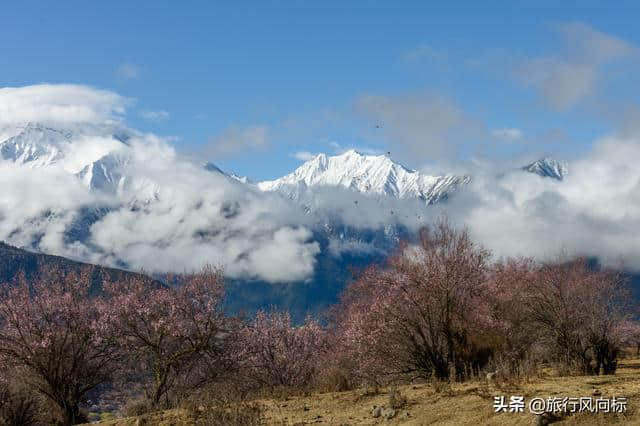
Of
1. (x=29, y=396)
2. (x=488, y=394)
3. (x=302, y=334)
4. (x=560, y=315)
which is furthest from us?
(x=302, y=334)

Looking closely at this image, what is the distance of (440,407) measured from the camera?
14.7 m

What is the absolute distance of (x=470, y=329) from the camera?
2355cm

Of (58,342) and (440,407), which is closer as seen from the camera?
(440,407)

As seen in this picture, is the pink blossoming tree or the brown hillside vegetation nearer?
the brown hillside vegetation

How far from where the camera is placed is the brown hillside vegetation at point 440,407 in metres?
12.7

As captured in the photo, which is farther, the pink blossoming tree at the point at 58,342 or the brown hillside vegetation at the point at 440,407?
the pink blossoming tree at the point at 58,342

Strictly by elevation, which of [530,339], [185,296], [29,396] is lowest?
[29,396]

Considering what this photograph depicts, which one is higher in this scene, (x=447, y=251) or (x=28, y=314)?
(x=447, y=251)

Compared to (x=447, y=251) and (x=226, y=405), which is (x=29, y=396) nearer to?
(x=226, y=405)

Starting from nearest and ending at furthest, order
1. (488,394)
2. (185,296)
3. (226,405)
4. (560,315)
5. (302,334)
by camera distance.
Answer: (488,394), (226,405), (560,315), (185,296), (302,334)

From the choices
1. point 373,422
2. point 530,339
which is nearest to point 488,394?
point 373,422

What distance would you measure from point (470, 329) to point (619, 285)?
20.6 metres

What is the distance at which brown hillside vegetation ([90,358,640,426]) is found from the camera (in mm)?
12727

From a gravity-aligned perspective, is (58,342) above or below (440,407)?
above
